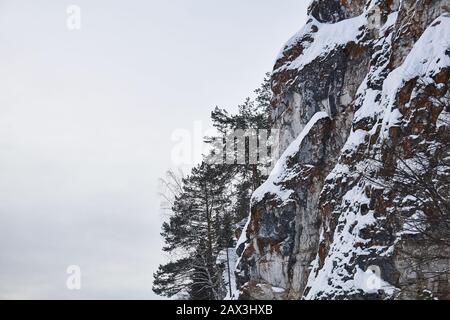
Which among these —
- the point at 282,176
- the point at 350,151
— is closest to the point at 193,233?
the point at 282,176

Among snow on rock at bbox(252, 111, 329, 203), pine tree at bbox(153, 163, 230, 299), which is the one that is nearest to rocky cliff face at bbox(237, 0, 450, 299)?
snow on rock at bbox(252, 111, 329, 203)

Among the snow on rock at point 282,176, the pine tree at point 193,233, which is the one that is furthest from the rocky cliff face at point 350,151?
the pine tree at point 193,233

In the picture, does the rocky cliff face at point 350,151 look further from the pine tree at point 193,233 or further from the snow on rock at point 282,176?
the pine tree at point 193,233

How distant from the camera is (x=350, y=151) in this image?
1719 cm

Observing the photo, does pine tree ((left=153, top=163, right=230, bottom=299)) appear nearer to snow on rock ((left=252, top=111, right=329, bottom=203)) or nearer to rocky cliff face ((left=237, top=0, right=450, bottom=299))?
rocky cliff face ((left=237, top=0, right=450, bottom=299))

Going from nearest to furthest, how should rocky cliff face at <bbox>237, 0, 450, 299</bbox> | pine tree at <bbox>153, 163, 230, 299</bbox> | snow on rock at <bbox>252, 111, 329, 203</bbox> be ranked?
rocky cliff face at <bbox>237, 0, 450, 299</bbox> → snow on rock at <bbox>252, 111, 329, 203</bbox> → pine tree at <bbox>153, 163, 230, 299</bbox>

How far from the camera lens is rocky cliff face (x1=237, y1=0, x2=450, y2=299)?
12383 millimetres

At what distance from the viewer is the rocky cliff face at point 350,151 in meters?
12.4

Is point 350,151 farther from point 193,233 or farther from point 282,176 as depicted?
point 193,233

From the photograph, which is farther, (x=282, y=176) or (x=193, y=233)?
(x=193, y=233)

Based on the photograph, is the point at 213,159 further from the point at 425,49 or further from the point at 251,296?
the point at 425,49

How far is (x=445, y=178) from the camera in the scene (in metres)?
8.45

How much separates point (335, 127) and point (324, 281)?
978 cm

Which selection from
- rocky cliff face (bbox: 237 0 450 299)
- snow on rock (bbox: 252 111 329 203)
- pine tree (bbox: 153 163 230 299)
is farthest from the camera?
pine tree (bbox: 153 163 230 299)
